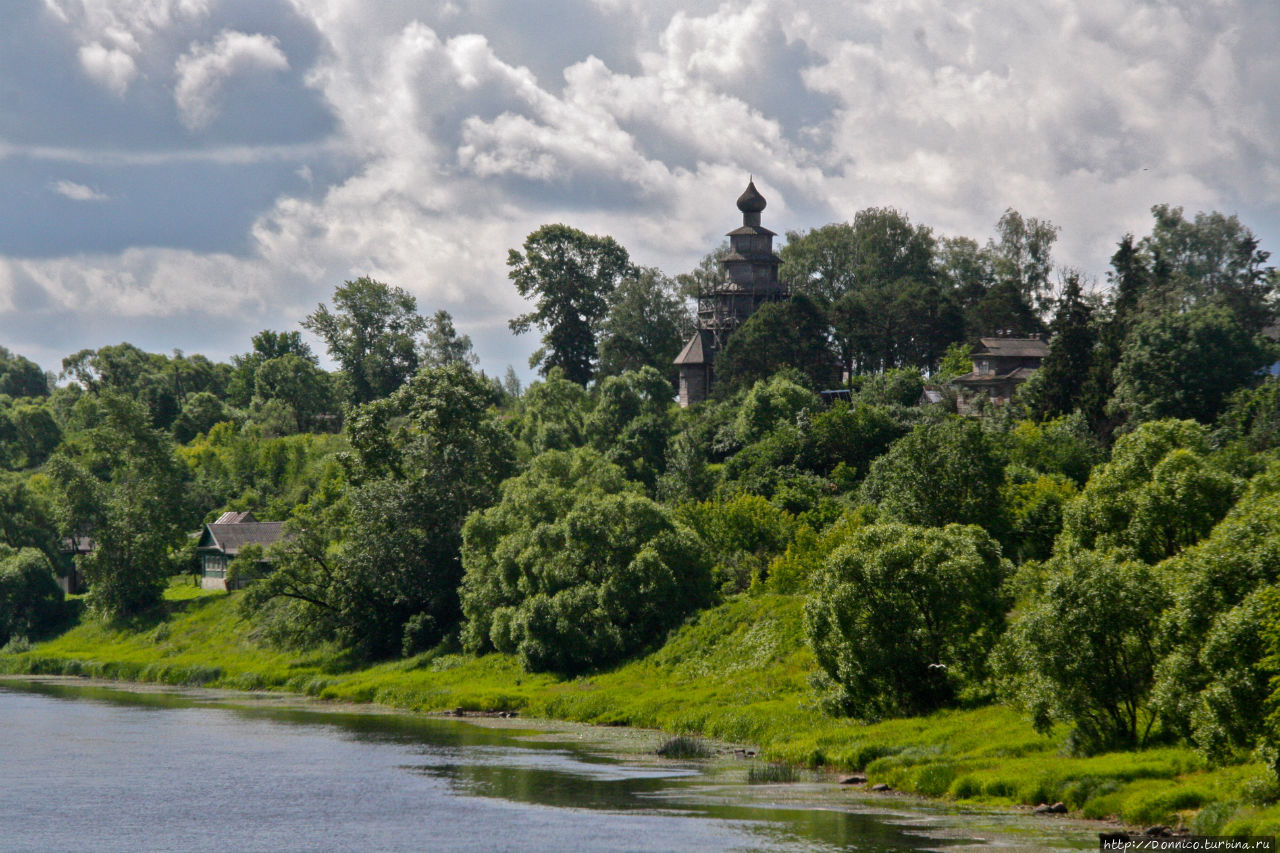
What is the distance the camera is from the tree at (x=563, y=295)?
149 m

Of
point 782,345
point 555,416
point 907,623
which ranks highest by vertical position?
point 782,345

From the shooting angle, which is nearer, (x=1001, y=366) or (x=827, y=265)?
(x=1001, y=366)

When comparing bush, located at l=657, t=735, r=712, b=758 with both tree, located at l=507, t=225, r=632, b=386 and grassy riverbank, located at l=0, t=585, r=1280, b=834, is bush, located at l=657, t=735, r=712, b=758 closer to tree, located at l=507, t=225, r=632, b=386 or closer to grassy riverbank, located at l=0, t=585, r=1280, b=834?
grassy riverbank, located at l=0, t=585, r=1280, b=834

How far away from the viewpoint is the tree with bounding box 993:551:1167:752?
4419 cm

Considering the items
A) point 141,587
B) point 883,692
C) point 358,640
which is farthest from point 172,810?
point 141,587

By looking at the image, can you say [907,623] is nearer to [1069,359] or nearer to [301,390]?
[1069,359]

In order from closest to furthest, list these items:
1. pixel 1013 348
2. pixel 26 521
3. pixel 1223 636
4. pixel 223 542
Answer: pixel 1223 636 < pixel 1013 348 < pixel 223 542 < pixel 26 521

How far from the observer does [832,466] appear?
320 feet

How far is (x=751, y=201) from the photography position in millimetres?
138000

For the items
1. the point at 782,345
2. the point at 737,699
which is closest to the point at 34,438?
the point at 782,345

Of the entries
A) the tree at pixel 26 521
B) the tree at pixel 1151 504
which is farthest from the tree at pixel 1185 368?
the tree at pixel 26 521

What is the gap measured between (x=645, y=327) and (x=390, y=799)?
10254cm

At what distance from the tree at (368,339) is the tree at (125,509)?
134 feet

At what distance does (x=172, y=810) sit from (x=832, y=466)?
201 ft
